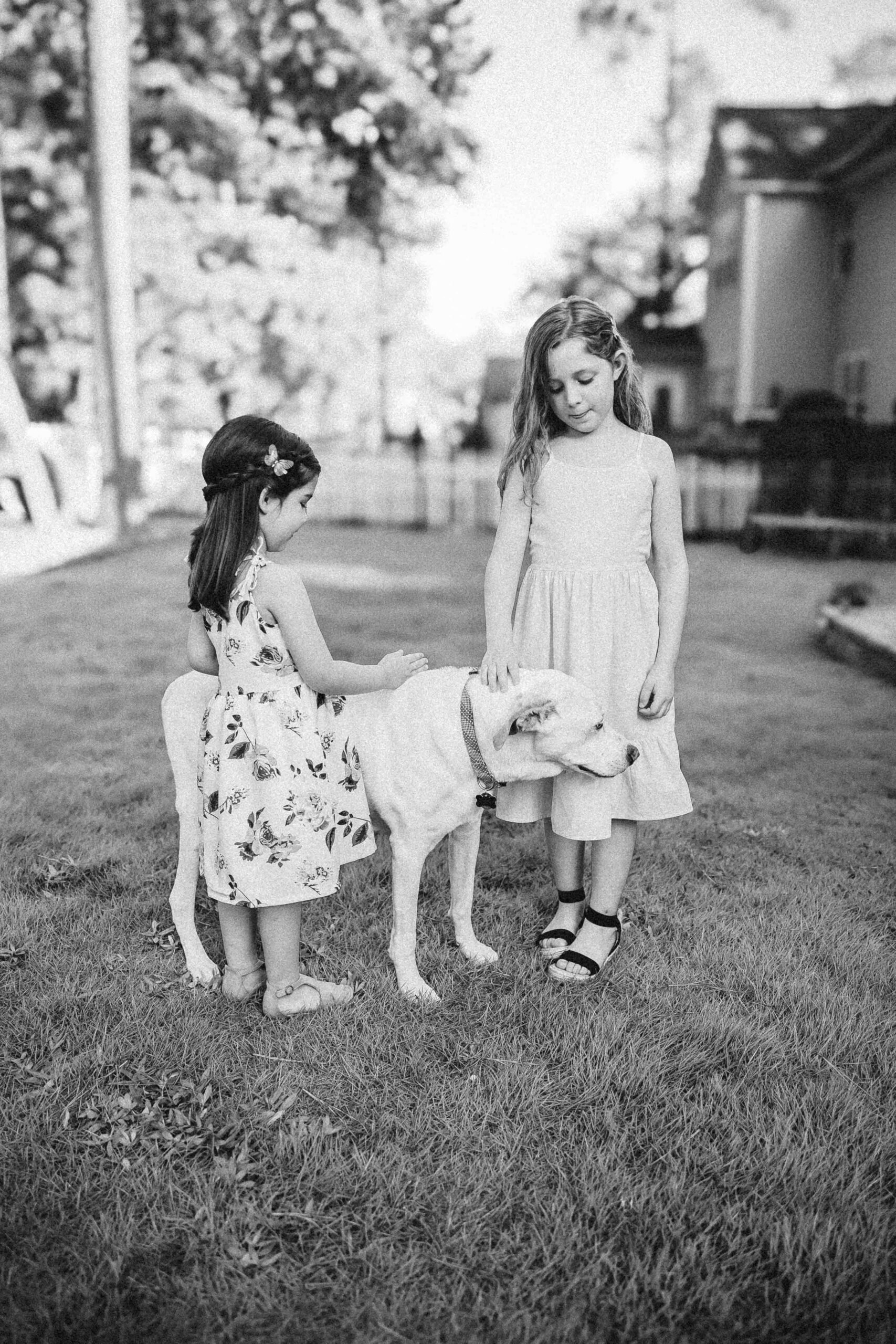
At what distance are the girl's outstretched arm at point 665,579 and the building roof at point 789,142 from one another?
20211 millimetres

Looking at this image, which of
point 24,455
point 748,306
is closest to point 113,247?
point 24,455

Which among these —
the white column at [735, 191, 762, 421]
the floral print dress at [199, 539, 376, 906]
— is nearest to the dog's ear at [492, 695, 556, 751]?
the floral print dress at [199, 539, 376, 906]

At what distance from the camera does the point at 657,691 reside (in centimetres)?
299

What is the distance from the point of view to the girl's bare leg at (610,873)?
10.2 feet

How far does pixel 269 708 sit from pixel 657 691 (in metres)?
1.09

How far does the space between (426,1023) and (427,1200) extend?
643 mm

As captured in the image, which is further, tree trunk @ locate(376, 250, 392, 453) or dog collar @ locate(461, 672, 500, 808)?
tree trunk @ locate(376, 250, 392, 453)

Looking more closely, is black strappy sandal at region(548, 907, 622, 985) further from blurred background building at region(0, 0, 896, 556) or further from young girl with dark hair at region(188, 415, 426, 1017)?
blurred background building at region(0, 0, 896, 556)

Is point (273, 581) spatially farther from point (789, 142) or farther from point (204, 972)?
point (789, 142)

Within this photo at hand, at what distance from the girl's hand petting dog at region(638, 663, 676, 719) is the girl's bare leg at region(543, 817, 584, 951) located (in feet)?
1.59

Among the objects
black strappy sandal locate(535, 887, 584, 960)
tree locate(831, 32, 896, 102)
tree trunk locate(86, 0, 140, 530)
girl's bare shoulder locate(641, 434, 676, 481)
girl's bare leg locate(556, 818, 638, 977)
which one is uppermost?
tree locate(831, 32, 896, 102)

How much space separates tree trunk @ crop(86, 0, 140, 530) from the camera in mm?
11500

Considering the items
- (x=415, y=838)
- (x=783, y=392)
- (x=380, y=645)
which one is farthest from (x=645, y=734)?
(x=783, y=392)

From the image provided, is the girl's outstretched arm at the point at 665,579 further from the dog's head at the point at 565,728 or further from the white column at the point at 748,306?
the white column at the point at 748,306
